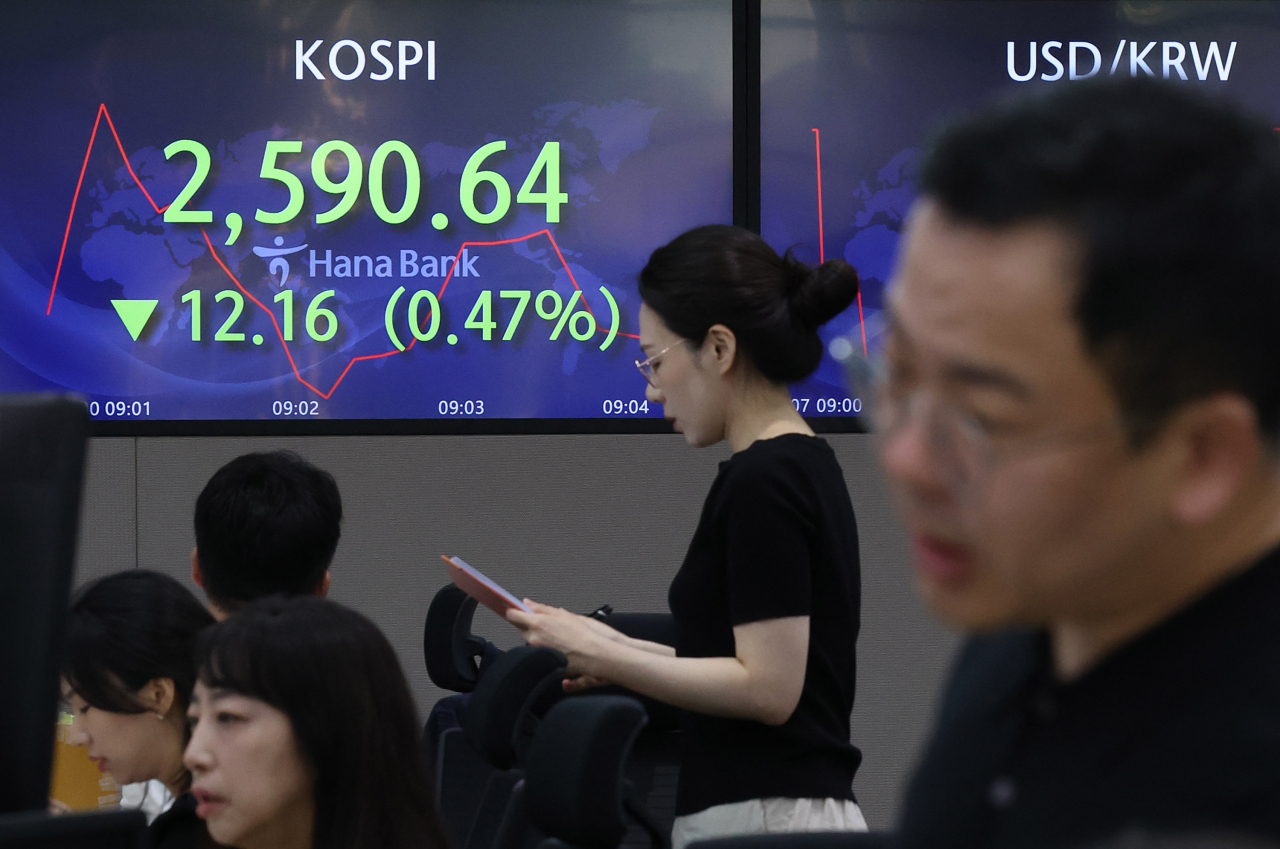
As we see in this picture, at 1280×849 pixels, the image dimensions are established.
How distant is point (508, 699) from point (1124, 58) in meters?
2.31

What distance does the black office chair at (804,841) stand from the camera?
Answer: 0.85 meters

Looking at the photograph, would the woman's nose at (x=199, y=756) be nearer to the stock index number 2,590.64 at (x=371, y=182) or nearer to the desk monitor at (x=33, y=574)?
the desk monitor at (x=33, y=574)

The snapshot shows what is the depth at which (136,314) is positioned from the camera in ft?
10.1

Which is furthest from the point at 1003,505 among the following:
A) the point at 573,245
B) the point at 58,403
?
the point at 573,245

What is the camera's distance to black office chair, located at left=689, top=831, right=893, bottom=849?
851 millimetres

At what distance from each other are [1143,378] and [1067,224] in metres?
0.06

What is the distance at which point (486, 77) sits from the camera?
3162mm

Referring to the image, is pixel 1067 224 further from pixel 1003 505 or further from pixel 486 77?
pixel 486 77

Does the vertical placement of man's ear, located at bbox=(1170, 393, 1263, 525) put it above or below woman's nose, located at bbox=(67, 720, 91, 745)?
above

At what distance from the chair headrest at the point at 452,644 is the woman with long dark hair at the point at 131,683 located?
3.34 feet

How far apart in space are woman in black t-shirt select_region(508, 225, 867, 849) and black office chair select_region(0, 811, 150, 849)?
51cm

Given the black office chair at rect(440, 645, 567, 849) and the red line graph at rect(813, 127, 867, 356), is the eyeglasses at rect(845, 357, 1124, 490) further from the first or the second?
the red line graph at rect(813, 127, 867, 356)
